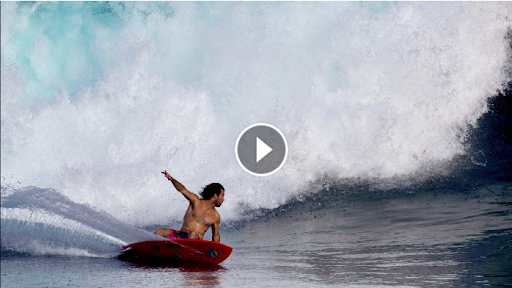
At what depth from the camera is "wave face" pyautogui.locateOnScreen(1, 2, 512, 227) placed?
40.8ft

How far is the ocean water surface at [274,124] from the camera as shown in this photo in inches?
251

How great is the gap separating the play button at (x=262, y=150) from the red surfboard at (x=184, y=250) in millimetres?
5504

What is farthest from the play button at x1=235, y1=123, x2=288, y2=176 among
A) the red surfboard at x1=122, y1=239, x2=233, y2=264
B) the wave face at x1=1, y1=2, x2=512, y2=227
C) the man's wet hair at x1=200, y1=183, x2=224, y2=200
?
the red surfboard at x1=122, y1=239, x2=233, y2=264

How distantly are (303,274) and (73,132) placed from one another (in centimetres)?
1139

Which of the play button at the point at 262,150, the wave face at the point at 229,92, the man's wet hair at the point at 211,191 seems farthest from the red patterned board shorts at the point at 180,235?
the play button at the point at 262,150

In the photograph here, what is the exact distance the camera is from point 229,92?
15.3 meters

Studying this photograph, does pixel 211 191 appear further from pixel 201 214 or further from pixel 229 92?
pixel 229 92

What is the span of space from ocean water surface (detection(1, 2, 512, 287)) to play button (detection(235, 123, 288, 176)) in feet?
0.89

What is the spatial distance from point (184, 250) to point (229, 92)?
9166 mm

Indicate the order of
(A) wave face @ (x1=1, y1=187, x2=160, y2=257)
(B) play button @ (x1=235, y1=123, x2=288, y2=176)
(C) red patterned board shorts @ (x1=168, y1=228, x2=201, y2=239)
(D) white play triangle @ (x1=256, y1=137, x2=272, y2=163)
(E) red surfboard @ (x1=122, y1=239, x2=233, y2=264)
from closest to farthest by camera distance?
(E) red surfboard @ (x1=122, y1=239, x2=233, y2=264) < (C) red patterned board shorts @ (x1=168, y1=228, x2=201, y2=239) < (A) wave face @ (x1=1, y1=187, x2=160, y2=257) < (B) play button @ (x1=235, y1=123, x2=288, y2=176) < (D) white play triangle @ (x1=256, y1=137, x2=272, y2=163)

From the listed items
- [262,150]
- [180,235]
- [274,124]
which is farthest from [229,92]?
[180,235]

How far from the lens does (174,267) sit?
608 cm

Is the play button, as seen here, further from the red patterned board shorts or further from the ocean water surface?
the red patterned board shorts

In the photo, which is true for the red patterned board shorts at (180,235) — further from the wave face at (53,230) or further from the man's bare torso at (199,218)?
the wave face at (53,230)
